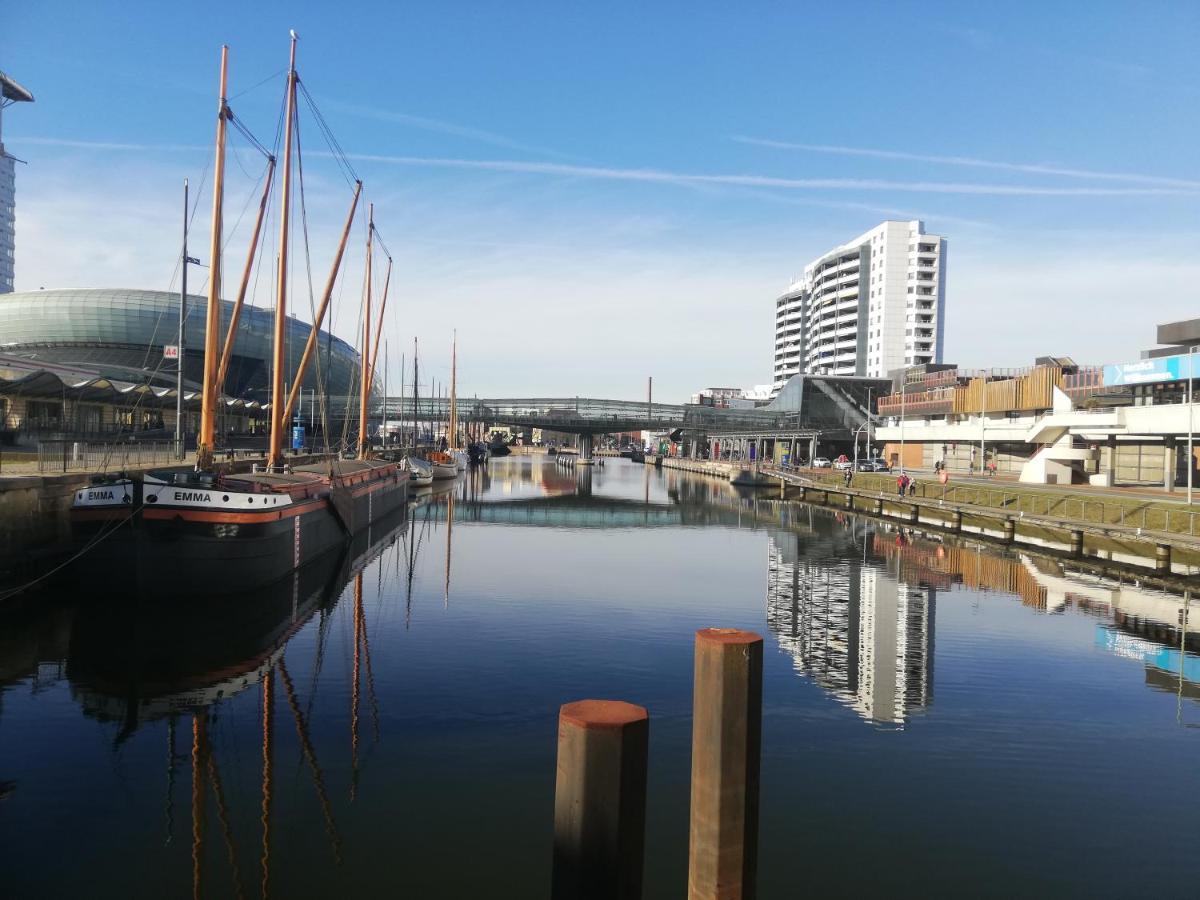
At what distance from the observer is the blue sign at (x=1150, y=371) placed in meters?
55.0

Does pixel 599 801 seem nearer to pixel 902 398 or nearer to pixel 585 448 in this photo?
pixel 902 398

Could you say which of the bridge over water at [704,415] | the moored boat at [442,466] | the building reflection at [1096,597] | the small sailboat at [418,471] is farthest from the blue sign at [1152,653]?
the bridge over water at [704,415]

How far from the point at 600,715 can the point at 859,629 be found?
67.2 feet

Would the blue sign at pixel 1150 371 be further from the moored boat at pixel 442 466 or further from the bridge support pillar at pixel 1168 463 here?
the moored boat at pixel 442 466

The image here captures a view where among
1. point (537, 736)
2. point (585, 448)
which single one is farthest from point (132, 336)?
point (537, 736)

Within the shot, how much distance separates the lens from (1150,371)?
58562 millimetres

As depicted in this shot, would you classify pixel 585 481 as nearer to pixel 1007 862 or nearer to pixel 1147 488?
pixel 1147 488

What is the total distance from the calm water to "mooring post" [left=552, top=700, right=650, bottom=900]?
13.9 ft

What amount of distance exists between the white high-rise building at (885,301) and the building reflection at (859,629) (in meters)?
137

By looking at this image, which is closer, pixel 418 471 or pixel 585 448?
pixel 418 471

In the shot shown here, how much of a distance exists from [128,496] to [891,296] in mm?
161555

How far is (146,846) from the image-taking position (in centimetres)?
1070

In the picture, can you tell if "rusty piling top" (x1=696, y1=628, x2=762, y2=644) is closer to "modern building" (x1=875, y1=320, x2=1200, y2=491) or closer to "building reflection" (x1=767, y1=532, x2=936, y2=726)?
"building reflection" (x1=767, y1=532, x2=936, y2=726)

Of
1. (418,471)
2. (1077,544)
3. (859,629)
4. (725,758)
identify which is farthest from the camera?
(418,471)
